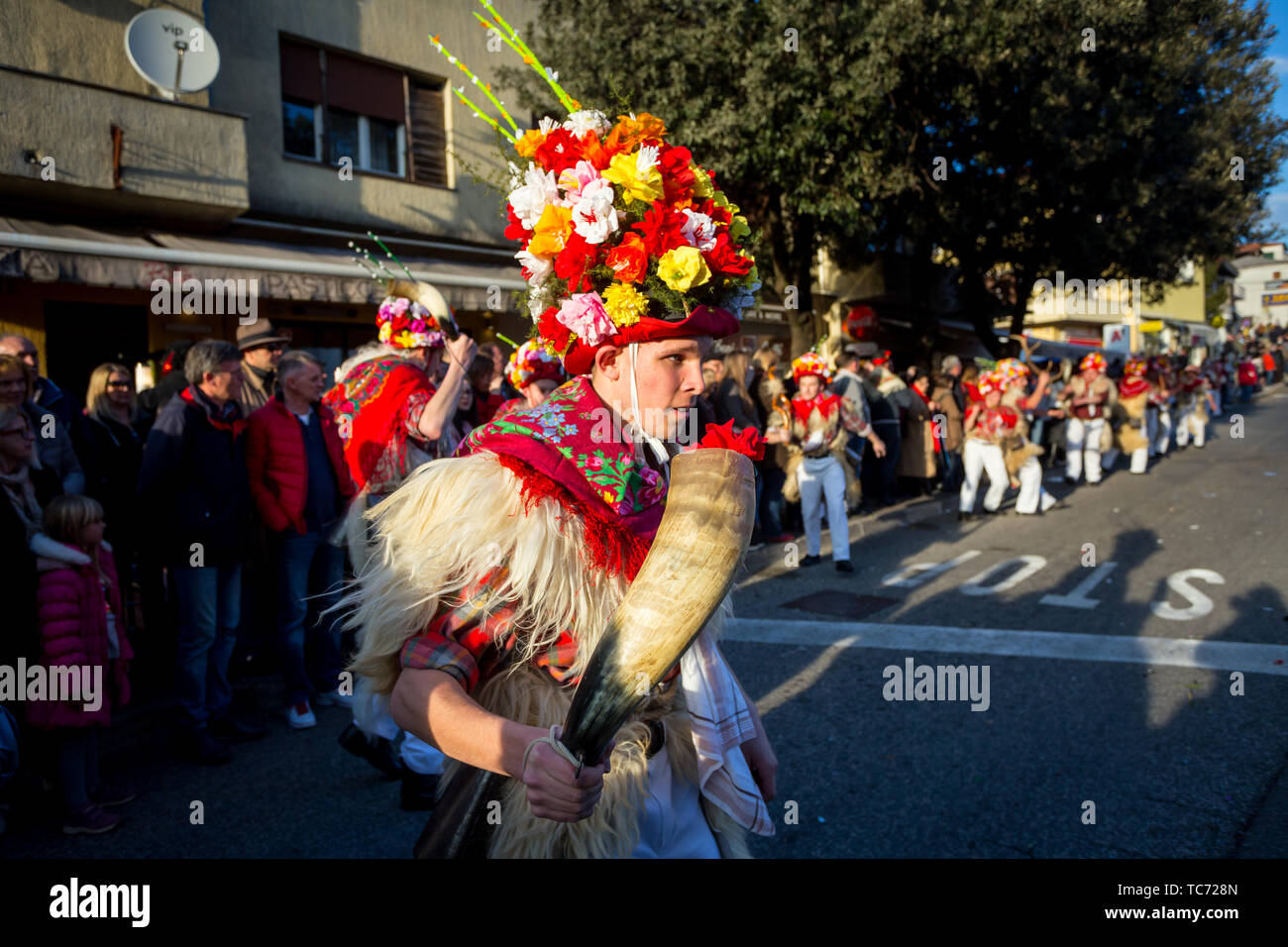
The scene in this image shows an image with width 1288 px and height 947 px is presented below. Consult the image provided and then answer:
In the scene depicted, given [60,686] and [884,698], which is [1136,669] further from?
[60,686]

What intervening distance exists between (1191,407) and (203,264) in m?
18.2

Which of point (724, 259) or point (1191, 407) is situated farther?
point (1191, 407)

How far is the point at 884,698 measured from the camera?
5062mm

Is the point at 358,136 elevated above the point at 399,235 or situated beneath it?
elevated above

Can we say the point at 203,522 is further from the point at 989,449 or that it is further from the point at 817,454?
the point at 989,449

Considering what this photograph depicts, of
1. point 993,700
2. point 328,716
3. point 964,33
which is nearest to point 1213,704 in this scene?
point 993,700

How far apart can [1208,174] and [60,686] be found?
2073 centimetres

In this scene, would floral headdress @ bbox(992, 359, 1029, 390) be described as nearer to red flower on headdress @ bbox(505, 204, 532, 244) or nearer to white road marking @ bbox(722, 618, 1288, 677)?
white road marking @ bbox(722, 618, 1288, 677)

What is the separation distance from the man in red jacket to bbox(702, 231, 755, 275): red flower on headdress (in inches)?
141

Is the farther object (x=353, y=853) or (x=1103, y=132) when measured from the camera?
(x=1103, y=132)

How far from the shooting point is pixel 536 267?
6.33 ft

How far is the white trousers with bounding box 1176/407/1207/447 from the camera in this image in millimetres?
17781

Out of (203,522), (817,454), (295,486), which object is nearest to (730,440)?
(203,522)

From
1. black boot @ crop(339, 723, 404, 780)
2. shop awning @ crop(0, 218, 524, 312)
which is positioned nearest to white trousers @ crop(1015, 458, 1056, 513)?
shop awning @ crop(0, 218, 524, 312)
